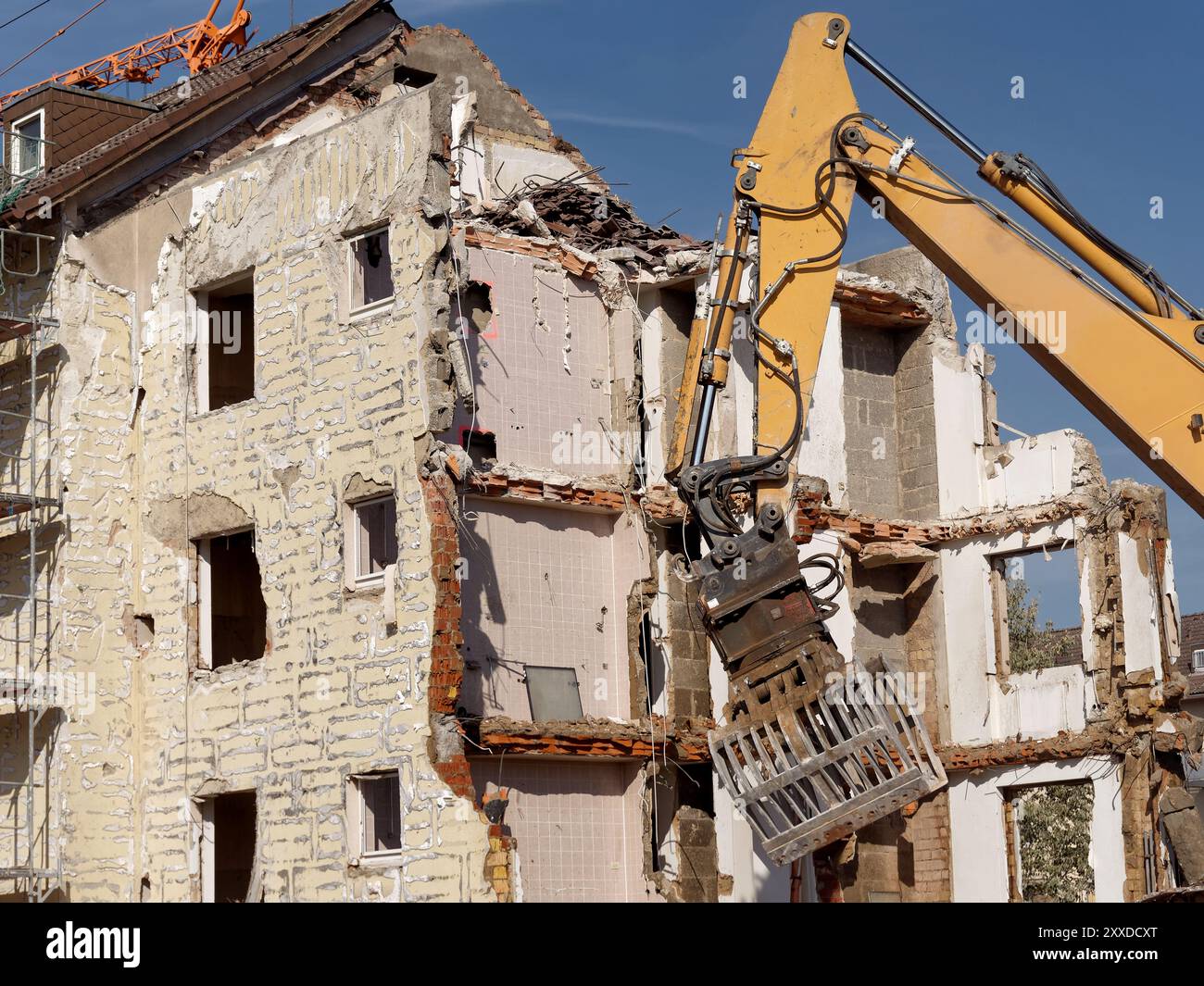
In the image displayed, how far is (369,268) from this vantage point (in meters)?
19.3

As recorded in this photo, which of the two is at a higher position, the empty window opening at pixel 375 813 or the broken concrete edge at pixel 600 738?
the broken concrete edge at pixel 600 738

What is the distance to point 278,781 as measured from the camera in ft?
61.5

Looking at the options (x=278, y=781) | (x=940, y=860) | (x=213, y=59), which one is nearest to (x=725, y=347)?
(x=278, y=781)

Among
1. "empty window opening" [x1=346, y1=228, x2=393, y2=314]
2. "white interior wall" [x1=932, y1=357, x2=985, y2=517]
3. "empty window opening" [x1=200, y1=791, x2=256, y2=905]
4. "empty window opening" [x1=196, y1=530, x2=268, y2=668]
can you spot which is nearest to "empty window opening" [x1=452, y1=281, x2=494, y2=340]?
"empty window opening" [x1=346, y1=228, x2=393, y2=314]

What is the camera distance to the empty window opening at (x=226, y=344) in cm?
2083

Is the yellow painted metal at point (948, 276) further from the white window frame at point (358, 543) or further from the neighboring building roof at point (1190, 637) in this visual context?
the neighboring building roof at point (1190, 637)

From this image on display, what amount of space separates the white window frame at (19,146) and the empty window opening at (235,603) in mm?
5991

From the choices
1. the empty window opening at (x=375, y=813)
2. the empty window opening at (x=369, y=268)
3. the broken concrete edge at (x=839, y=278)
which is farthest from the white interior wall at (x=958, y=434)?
the empty window opening at (x=375, y=813)

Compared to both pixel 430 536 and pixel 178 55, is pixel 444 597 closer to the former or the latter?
pixel 430 536

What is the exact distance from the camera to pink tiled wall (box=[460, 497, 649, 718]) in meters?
19.1

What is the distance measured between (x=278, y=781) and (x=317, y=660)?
1304 mm

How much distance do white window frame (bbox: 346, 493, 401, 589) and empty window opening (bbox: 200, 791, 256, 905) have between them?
3.09 metres

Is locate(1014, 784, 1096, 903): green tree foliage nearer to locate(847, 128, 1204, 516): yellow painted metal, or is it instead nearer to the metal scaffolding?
A: the metal scaffolding
